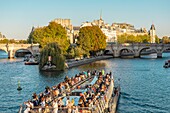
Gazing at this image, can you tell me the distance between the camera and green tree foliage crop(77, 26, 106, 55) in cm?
10366

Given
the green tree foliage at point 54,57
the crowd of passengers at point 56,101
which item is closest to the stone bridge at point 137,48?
the green tree foliage at point 54,57

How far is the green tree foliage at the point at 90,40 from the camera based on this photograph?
103656 millimetres

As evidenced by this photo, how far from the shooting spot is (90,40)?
352 ft

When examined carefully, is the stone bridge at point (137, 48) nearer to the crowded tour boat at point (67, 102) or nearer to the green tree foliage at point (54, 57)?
the green tree foliage at point (54, 57)

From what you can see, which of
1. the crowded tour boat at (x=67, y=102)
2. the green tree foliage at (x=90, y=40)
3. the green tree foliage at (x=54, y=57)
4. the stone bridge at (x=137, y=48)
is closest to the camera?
the crowded tour boat at (x=67, y=102)

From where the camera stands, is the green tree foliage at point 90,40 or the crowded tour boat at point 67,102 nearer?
the crowded tour boat at point 67,102

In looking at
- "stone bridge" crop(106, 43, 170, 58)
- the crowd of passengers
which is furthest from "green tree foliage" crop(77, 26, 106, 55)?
the crowd of passengers

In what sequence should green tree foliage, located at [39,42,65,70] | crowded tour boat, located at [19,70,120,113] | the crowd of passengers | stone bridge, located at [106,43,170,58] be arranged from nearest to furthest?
1. crowded tour boat, located at [19,70,120,113]
2. the crowd of passengers
3. green tree foliage, located at [39,42,65,70]
4. stone bridge, located at [106,43,170,58]

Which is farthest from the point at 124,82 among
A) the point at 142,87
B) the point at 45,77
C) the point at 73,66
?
the point at 73,66

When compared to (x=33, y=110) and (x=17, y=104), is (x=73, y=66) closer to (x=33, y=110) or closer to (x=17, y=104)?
(x=17, y=104)

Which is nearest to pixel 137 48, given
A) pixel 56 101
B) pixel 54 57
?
pixel 54 57

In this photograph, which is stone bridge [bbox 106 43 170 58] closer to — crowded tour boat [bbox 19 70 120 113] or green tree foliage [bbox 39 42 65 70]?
green tree foliage [bbox 39 42 65 70]

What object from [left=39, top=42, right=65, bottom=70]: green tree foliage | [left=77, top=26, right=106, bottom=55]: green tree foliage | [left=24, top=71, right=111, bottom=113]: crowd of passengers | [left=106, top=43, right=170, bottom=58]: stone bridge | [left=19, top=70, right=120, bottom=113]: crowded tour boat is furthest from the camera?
[left=106, top=43, right=170, bottom=58]: stone bridge

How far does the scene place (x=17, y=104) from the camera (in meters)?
34.0
